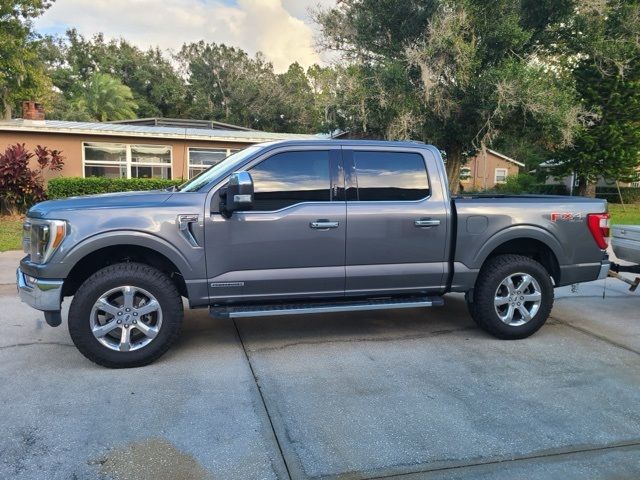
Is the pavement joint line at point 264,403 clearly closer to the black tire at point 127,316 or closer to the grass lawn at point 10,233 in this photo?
the black tire at point 127,316

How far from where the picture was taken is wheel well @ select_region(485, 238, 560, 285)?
545cm

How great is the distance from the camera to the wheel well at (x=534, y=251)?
17.9 feet

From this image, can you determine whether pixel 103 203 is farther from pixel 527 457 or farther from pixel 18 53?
pixel 18 53

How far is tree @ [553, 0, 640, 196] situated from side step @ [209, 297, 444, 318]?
17.1m

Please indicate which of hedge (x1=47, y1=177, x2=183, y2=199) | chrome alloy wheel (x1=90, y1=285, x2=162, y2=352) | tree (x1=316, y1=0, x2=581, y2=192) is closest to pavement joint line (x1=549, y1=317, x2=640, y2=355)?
chrome alloy wheel (x1=90, y1=285, x2=162, y2=352)

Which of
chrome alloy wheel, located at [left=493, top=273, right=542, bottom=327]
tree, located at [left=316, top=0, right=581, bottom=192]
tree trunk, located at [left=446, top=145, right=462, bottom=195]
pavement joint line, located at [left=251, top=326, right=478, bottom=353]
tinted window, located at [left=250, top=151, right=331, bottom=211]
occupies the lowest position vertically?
pavement joint line, located at [left=251, top=326, right=478, bottom=353]

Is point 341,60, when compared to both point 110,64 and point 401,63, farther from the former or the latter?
point 110,64

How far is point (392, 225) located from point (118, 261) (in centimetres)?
263

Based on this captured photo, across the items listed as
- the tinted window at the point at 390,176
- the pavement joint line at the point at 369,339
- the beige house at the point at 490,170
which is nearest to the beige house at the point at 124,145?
the tinted window at the point at 390,176

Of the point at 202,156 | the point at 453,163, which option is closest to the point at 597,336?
the point at 453,163

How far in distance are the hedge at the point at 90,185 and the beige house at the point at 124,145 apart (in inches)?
59.3

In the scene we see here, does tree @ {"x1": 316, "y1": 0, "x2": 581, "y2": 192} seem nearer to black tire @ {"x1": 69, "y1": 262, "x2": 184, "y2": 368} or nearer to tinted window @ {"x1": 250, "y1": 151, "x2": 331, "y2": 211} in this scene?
tinted window @ {"x1": 250, "y1": 151, "x2": 331, "y2": 211}

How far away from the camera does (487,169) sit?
3766 centimetres

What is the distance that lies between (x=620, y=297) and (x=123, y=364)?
687 centimetres
